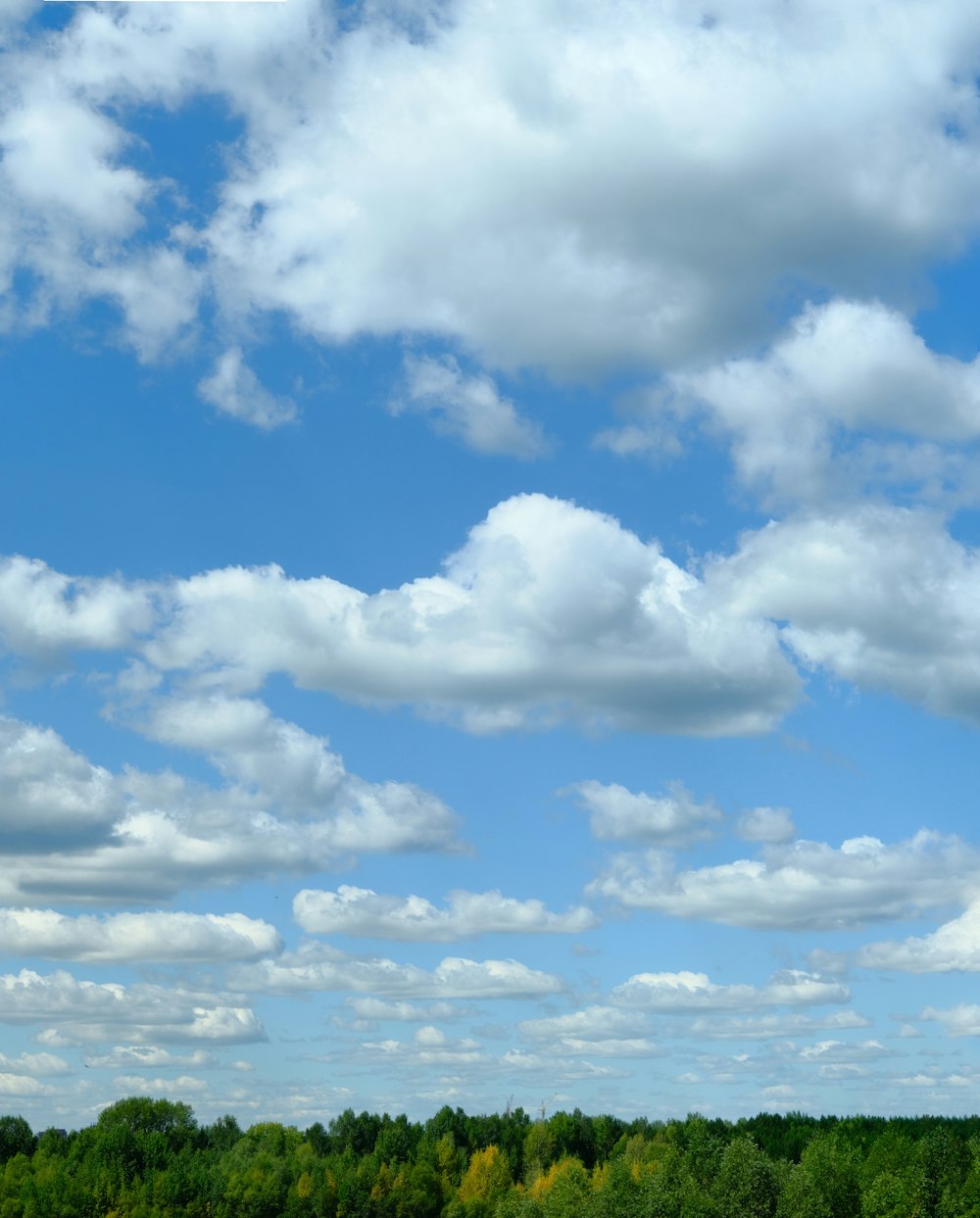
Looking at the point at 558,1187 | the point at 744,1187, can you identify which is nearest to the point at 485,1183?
the point at 558,1187

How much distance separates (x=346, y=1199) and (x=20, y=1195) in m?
41.9

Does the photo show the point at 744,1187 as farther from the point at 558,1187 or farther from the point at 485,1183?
the point at 485,1183

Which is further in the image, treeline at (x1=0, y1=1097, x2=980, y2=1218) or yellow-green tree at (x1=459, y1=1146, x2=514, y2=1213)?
yellow-green tree at (x1=459, y1=1146, x2=514, y2=1213)

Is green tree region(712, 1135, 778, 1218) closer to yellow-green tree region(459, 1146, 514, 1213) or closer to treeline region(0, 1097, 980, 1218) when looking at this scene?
treeline region(0, 1097, 980, 1218)

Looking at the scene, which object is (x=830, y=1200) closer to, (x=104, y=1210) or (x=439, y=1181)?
(x=439, y=1181)

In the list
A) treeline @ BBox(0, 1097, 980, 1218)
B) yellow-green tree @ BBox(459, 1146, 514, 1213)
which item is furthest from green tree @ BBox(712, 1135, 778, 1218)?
yellow-green tree @ BBox(459, 1146, 514, 1213)

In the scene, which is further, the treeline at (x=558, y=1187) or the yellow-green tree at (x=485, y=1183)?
the yellow-green tree at (x=485, y=1183)

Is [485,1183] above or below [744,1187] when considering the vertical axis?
below

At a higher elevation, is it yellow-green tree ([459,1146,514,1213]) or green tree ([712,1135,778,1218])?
green tree ([712,1135,778,1218])

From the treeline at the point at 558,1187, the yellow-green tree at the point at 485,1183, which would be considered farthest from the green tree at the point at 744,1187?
the yellow-green tree at the point at 485,1183

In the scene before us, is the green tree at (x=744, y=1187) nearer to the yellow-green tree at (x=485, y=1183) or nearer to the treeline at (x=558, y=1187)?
the treeline at (x=558, y=1187)

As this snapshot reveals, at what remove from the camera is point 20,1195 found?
181m

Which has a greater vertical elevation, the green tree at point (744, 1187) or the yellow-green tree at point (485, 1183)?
the green tree at point (744, 1187)

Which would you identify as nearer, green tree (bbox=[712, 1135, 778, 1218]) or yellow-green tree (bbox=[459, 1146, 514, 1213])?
green tree (bbox=[712, 1135, 778, 1218])
